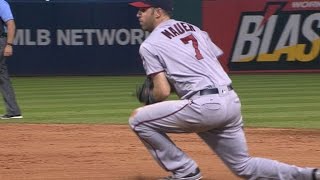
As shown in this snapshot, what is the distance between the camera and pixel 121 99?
14.9m

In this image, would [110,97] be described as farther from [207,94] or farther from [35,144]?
[207,94]

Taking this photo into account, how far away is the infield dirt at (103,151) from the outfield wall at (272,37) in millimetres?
12723

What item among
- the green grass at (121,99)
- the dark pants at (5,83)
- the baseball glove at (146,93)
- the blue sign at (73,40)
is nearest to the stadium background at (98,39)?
the blue sign at (73,40)

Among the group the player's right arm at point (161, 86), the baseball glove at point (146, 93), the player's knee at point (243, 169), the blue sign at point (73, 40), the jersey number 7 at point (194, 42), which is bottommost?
the blue sign at point (73, 40)

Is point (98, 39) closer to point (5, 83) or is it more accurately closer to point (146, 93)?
point (5, 83)

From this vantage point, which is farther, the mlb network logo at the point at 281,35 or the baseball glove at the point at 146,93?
the mlb network logo at the point at 281,35

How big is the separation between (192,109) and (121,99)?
9.42 meters

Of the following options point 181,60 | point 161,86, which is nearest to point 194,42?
point 181,60

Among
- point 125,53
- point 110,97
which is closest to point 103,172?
point 110,97

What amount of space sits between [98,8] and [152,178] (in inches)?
646

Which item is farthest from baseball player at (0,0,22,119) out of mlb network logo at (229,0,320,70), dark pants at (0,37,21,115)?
mlb network logo at (229,0,320,70)

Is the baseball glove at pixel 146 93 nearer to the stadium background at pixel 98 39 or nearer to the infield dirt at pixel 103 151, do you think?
the infield dirt at pixel 103 151

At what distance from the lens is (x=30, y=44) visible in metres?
21.9

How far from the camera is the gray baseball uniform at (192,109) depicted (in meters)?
5.48
